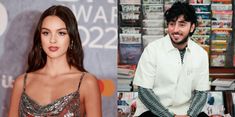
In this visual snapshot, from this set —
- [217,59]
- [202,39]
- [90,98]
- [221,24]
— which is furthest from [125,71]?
[90,98]

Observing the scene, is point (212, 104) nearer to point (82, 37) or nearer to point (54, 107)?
point (82, 37)

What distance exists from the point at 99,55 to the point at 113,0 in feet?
1.11

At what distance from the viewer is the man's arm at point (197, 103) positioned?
254 cm

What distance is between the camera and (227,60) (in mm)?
3986

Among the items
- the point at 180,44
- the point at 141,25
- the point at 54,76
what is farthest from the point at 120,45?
the point at 54,76

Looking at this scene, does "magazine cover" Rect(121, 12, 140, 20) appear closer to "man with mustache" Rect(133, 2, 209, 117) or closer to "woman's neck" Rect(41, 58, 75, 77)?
"man with mustache" Rect(133, 2, 209, 117)

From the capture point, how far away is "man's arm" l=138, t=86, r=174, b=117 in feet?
8.26

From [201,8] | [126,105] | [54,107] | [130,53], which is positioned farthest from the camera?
[130,53]

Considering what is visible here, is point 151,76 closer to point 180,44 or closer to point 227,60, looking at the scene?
point 180,44

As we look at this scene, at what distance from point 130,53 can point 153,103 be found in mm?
1494

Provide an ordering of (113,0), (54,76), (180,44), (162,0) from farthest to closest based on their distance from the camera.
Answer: (162,0) < (180,44) < (113,0) < (54,76)

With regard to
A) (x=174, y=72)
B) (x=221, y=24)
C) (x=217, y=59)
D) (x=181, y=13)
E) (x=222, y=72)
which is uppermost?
(x=181, y=13)

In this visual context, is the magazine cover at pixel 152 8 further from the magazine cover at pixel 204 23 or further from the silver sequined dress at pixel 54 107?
the silver sequined dress at pixel 54 107

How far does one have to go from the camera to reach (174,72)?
8.50 ft
